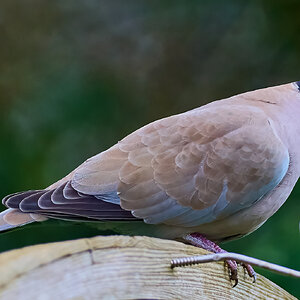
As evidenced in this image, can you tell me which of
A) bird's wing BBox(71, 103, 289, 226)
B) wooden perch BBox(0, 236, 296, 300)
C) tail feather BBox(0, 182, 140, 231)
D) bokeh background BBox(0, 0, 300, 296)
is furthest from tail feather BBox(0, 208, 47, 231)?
bokeh background BBox(0, 0, 300, 296)

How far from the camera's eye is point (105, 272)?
1044mm

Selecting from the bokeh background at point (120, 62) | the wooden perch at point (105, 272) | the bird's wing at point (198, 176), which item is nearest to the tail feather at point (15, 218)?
the bird's wing at point (198, 176)

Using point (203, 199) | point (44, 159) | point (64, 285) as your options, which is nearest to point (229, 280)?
point (203, 199)

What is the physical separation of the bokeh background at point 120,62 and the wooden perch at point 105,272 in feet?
7.71

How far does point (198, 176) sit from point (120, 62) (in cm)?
223

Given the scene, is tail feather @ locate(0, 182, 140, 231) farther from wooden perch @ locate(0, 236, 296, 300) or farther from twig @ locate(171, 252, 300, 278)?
twig @ locate(171, 252, 300, 278)

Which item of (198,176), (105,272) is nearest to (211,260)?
(105,272)

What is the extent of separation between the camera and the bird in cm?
175

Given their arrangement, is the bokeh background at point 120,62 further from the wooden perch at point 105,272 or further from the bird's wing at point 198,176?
the wooden perch at point 105,272

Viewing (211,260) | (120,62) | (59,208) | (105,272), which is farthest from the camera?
(120,62)

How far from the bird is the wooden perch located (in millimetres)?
443

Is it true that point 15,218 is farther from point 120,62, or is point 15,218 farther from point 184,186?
point 120,62

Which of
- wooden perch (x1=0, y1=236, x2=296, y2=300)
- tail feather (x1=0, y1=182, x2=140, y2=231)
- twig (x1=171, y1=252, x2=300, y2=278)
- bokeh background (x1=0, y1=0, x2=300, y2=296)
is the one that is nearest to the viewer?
wooden perch (x1=0, y1=236, x2=296, y2=300)

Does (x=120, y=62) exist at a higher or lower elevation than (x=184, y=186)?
higher
